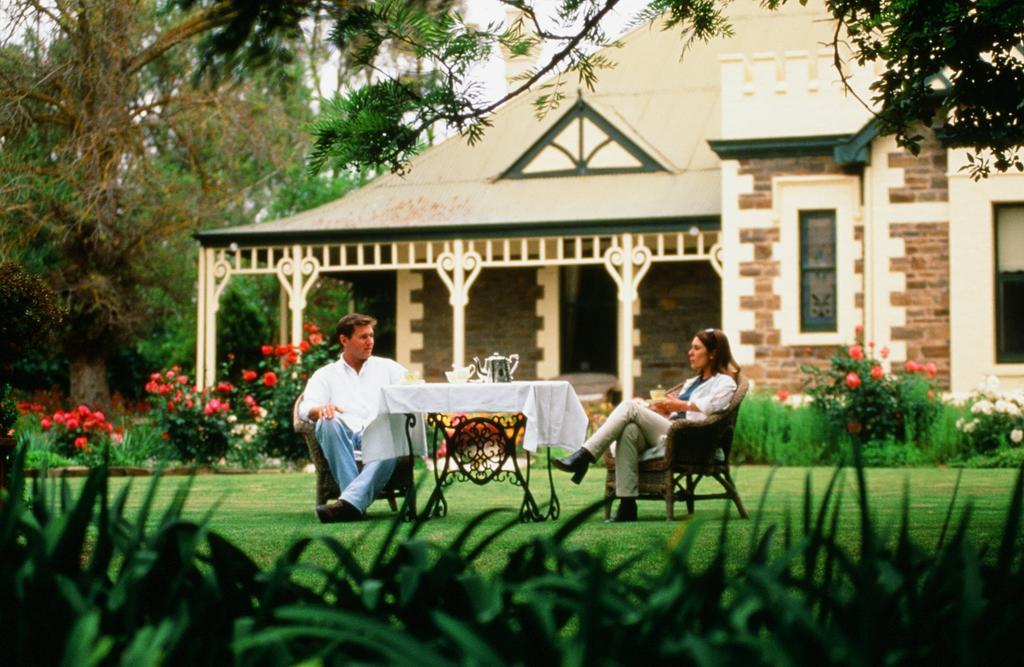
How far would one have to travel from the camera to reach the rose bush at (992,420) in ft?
43.7

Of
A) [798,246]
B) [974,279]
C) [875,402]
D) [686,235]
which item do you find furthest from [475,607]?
[686,235]

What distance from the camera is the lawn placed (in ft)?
20.6

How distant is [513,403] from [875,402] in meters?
7.22

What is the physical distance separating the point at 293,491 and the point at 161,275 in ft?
35.2

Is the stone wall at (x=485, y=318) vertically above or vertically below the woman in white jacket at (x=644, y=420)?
above

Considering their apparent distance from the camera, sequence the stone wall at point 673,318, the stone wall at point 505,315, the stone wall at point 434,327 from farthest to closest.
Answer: the stone wall at point 434,327 → the stone wall at point 505,315 → the stone wall at point 673,318

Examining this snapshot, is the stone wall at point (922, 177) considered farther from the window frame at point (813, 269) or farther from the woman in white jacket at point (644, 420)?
the woman in white jacket at point (644, 420)

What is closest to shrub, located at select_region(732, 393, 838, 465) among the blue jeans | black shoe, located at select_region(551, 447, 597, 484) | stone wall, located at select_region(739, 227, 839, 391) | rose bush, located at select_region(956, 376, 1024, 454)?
rose bush, located at select_region(956, 376, 1024, 454)

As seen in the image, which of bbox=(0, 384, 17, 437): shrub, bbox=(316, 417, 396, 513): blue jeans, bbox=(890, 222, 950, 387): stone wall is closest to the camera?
bbox=(0, 384, 17, 437): shrub

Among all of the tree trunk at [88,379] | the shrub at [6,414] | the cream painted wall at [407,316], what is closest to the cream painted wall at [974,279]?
the cream painted wall at [407,316]

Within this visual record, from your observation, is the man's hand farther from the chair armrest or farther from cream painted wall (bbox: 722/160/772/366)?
cream painted wall (bbox: 722/160/772/366)

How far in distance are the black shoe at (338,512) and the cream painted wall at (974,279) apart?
9.41 m

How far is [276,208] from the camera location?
31.4m

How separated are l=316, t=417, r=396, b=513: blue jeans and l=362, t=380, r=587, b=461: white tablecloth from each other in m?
0.10
